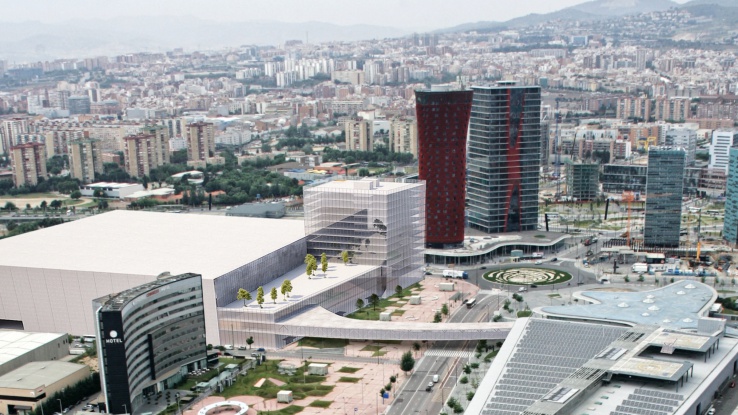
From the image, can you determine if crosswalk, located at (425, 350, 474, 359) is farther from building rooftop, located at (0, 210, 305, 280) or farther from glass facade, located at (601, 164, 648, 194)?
glass facade, located at (601, 164, 648, 194)

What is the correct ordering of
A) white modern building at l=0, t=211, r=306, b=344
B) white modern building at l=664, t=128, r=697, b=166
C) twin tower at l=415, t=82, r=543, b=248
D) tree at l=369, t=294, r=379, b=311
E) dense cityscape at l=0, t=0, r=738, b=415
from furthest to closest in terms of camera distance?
white modern building at l=664, t=128, r=697, b=166 → twin tower at l=415, t=82, r=543, b=248 → tree at l=369, t=294, r=379, b=311 → white modern building at l=0, t=211, r=306, b=344 → dense cityscape at l=0, t=0, r=738, b=415

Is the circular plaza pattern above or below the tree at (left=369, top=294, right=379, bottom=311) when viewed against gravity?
below

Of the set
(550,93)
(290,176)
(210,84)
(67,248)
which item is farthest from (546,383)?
(210,84)

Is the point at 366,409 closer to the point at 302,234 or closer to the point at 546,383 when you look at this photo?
the point at 546,383

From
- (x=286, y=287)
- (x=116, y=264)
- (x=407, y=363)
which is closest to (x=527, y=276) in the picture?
(x=286, y=287)

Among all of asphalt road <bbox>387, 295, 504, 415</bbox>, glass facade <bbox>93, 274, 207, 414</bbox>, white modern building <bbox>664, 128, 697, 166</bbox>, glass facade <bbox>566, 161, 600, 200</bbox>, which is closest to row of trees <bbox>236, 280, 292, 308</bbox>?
glass facade <bbox>93, 274, 207, 414</bbox>

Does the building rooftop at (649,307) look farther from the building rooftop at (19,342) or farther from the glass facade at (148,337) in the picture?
the building rooftop at (19,342)

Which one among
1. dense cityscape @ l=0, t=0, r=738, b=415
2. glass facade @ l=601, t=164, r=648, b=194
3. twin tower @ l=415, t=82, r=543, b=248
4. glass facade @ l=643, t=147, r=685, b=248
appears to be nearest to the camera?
dense cityscape @ l=0, t=0, r=738, b=415
